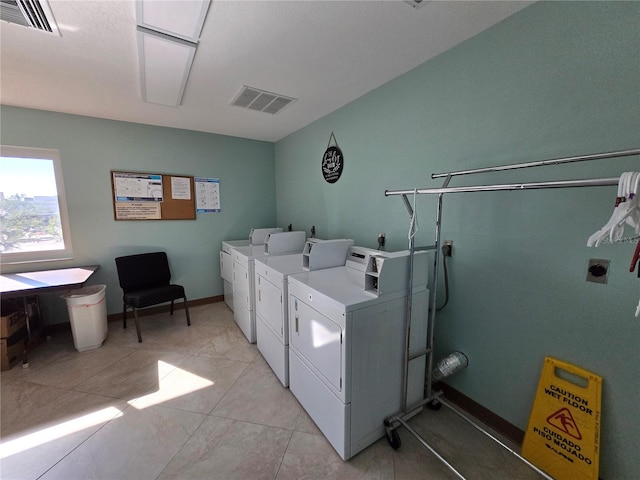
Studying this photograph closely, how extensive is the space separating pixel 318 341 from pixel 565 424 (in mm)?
1361

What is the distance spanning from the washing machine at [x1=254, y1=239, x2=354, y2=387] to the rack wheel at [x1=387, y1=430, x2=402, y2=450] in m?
0.85

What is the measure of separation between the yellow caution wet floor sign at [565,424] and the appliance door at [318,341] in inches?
43.8

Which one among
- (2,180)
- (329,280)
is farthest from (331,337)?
(2,180)

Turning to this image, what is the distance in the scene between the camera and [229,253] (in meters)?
3.38

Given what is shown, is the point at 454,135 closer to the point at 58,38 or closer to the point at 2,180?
the point at 58,38

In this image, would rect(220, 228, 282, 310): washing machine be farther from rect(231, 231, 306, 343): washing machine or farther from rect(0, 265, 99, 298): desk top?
rect(0, 265, 99, 298): desk top

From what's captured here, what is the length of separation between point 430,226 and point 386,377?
110cm

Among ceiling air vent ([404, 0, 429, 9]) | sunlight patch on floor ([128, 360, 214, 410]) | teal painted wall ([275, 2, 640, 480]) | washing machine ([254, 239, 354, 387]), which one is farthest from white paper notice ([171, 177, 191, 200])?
ceiling air vent ([404, 0, 429, 9])

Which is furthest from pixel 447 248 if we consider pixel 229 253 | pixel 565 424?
pixel 229 253

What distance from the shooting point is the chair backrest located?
3022 millimetres

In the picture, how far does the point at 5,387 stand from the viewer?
2086 mm

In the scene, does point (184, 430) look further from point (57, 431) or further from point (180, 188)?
point (180, 188)

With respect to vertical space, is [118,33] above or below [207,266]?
above

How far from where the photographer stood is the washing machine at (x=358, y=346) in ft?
4.79
